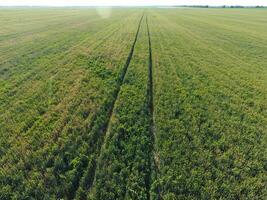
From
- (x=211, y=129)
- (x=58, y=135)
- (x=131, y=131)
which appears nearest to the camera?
(x=58, y=135)

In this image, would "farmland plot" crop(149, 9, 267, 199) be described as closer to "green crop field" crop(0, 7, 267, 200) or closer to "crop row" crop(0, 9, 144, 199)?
"green crop field" crop(0, 7, 267, 200)

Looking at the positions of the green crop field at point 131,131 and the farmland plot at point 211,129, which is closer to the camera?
the green crop field at point 131,131

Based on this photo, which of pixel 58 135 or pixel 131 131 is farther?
pixel 131 131

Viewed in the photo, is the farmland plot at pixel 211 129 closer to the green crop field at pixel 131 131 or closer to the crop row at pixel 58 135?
the green crop field at pixel 131 131

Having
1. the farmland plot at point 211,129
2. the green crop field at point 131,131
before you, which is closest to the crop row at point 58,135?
the green crop field at point 131,131

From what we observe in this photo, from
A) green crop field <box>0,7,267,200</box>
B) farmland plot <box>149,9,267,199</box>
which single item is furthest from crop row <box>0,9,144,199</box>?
farmland plot <box>149,9,267,199</box>

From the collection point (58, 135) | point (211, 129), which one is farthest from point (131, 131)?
point (211, 129)

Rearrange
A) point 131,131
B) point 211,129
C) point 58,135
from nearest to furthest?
point 58,135, point 131,131, point 211,129

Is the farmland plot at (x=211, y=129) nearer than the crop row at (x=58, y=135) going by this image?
No

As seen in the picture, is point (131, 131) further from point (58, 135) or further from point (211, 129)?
point (211, 129)

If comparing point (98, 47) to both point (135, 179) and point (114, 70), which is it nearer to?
point (114, 70)

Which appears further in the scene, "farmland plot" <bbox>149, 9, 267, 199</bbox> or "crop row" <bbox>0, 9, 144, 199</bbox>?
"farmland plot" <bbox>149, 9, 267, 199</bbox>
